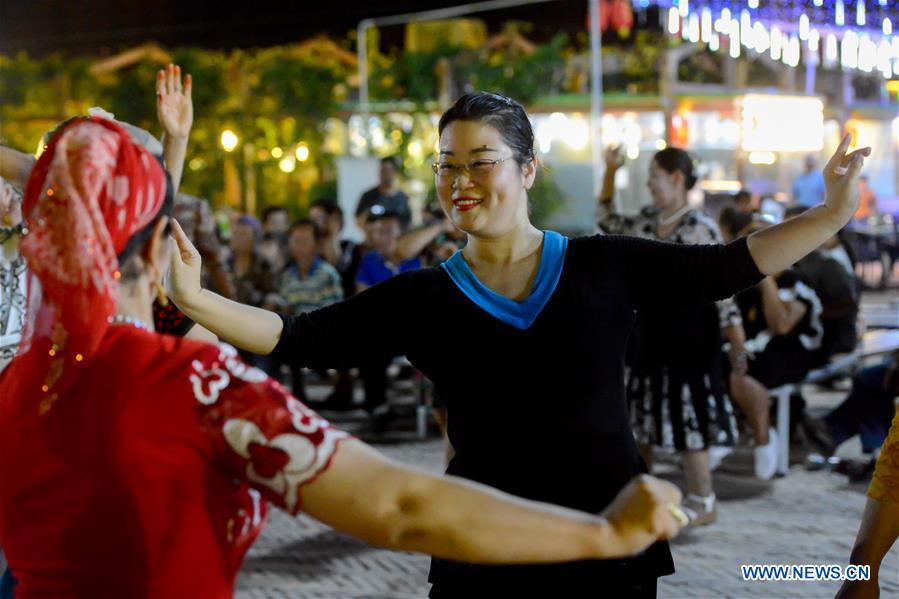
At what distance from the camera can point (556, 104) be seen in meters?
21.5

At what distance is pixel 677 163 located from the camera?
6.54m

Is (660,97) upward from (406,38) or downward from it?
downward

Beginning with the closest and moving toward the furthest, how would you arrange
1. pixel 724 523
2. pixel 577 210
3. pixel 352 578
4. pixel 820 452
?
pixel 352 578, pixel 724 523, pixel 820 452, pixel 577 210

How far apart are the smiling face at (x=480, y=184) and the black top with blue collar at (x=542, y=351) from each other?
124mm

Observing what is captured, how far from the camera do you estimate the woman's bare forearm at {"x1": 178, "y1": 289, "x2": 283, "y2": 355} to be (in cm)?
289

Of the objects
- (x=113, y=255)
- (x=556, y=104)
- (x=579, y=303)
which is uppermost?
(x=556, y=104)

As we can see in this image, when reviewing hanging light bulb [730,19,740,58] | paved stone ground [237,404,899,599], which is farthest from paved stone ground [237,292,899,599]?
hanging light bulb [730,19,740,58]

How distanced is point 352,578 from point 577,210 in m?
10.1

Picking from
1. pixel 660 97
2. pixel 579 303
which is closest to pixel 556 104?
pixel 660 97

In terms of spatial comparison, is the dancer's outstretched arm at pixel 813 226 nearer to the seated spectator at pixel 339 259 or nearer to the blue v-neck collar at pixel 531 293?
the blue v-neck collar at pixel 531 293

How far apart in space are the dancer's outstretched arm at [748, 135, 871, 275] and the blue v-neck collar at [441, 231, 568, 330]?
475mm

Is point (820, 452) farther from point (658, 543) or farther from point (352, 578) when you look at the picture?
point (658, 543)

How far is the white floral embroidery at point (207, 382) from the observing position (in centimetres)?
171

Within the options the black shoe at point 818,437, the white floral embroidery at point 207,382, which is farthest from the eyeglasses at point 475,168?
the black shoe at point 818,437
